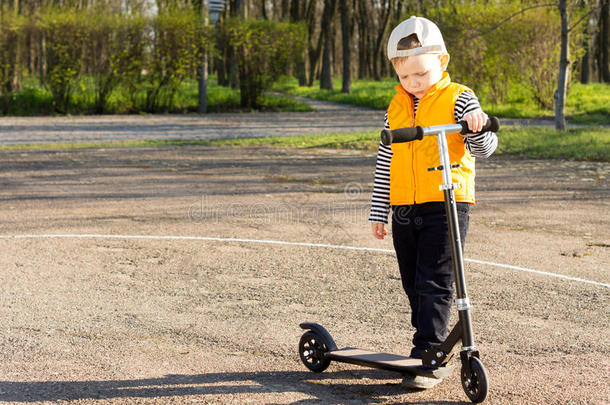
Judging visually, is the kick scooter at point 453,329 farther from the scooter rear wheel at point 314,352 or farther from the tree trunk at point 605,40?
the tree trunk at point 605,40

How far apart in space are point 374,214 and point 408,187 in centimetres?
31

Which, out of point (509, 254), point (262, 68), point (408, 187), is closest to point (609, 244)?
point (509, 254)

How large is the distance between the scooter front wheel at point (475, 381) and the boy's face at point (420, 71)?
126 centimetres

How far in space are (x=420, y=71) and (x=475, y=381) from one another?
1.42 m

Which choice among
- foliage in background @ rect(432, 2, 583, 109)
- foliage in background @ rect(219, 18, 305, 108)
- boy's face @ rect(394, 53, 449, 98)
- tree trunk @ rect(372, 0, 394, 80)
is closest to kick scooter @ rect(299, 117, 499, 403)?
boy's face @ rect(394, 53, 449, 98)

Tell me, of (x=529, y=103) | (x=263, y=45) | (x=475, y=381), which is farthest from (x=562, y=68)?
(x=475, y=381)

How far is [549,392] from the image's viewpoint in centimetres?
367

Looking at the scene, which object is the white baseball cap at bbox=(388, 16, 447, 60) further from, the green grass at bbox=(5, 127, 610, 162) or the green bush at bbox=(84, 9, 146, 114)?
the green bush at bbox=(84, 9, 146, 114)

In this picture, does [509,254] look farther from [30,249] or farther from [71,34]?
[71,34]

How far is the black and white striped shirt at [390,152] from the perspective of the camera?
3594mm

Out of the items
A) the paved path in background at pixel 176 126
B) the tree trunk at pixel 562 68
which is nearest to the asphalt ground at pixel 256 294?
the tree trunk at pixel 562 68

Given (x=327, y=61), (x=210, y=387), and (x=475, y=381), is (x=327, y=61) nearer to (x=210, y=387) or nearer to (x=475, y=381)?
(x=210, y=387)

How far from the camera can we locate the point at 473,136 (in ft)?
11.8

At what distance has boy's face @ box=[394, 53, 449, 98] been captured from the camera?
3.59 metres
